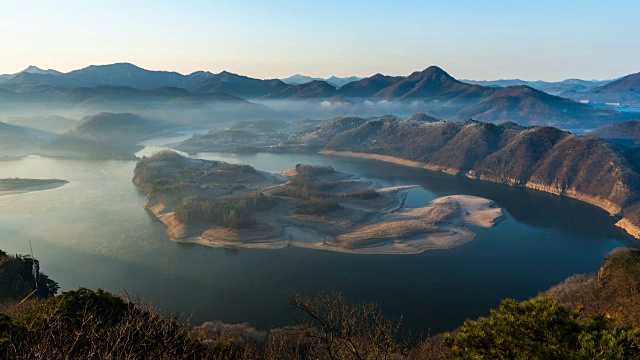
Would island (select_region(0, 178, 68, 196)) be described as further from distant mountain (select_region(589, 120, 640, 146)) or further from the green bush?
distant mountain (select_region(589, 120, 640, 146))

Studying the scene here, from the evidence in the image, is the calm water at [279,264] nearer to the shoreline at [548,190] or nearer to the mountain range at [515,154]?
the shoreline at [548,190]

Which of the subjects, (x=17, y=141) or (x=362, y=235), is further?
(x=17, y=141)

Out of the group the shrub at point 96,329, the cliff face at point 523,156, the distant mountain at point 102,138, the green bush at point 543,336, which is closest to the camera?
the green bush at point 543,336

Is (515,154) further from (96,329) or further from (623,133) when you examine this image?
(96,329)

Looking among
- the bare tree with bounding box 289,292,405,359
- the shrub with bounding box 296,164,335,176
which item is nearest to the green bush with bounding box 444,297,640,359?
the bare tree with bounding box 289,292,405,359

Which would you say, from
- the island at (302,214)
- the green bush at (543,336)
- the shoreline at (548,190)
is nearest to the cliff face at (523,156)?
the shoreline at (548,190)

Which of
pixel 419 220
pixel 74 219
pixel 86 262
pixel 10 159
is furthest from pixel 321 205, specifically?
pixel 10 159

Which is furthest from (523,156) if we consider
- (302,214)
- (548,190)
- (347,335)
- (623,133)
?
(347,335)
